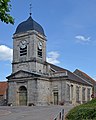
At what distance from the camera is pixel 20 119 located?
1689cm

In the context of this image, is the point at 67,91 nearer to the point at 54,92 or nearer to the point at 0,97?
the point at 54,92

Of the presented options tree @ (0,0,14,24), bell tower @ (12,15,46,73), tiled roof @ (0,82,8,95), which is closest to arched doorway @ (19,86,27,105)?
bell tower @ (12,15,46,73)

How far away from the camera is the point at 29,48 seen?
5309 centimetres

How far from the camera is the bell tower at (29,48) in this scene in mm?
52250

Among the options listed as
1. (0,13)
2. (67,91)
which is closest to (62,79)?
(67,91)

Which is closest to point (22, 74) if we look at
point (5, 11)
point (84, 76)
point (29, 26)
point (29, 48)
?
point (29, 48)

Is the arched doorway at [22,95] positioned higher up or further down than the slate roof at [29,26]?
further down

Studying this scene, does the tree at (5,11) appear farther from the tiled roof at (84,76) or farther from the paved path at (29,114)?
the tiled roof at (84,76)

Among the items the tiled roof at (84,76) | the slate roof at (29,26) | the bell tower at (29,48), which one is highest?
the slate roof at (29,26)

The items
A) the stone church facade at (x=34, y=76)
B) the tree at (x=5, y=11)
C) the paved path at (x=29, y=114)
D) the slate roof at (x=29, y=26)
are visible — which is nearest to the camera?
the tree at (x=5, y=11)

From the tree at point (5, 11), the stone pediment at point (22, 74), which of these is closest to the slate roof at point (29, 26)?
the stone pediment at point (22, 74)

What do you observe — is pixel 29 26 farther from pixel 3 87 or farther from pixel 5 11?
pixel 5 11

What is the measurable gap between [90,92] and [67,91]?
56.1 ft

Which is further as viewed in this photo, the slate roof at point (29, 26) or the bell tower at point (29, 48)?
the slate roof at point (29, 26)
